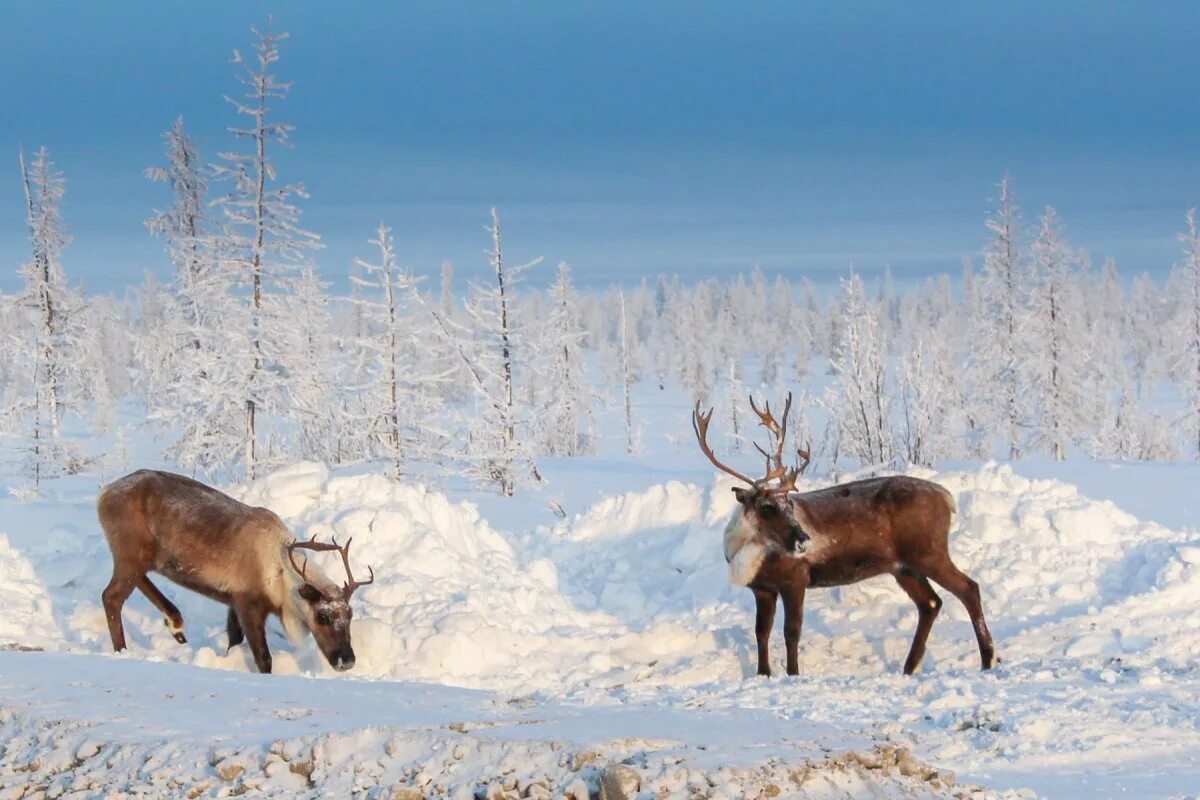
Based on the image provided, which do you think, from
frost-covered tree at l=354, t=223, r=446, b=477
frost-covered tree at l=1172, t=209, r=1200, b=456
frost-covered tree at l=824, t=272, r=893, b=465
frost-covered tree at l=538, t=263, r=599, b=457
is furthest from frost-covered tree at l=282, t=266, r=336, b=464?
frost-covered tree at l=1172, t=209, r=1200, b=456

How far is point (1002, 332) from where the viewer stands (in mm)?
38094

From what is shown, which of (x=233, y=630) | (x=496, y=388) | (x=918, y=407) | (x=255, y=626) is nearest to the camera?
(x=255, y=626)

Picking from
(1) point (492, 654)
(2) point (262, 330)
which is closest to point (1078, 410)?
(2) point (262, 330)

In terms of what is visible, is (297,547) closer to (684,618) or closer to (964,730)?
(684,618)

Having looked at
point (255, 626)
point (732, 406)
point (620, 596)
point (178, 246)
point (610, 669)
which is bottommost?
point (610, 669)

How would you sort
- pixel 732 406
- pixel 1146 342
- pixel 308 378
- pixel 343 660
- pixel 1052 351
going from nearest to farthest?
pixel 343 660
pixel 308 378
pixel 1052 351
pixel 732 406
pixel 1146 342

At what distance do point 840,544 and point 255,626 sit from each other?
5.05 metres

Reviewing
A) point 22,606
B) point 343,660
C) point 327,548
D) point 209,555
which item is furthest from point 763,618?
point 22,606

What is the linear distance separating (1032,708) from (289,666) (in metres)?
6.10

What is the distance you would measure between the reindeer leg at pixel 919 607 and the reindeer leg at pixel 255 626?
5.35m

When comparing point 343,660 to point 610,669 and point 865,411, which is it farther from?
point 865,411

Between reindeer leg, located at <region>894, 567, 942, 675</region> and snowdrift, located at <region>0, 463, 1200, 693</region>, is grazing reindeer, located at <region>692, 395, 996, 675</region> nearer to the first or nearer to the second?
reindeer leg, located at <region>894, 567, 942, 675</region>

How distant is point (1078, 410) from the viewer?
38.3m

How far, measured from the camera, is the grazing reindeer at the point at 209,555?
9.49 metres
